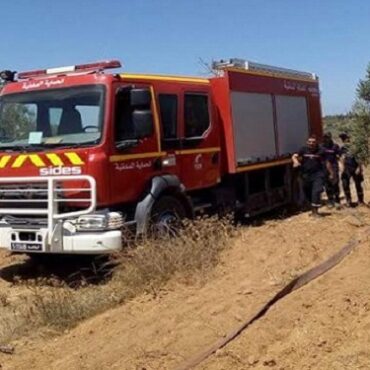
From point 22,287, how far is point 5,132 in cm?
212

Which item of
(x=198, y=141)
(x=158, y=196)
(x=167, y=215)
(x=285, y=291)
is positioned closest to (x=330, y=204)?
(x=198, y=141)

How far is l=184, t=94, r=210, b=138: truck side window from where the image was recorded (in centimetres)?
1014

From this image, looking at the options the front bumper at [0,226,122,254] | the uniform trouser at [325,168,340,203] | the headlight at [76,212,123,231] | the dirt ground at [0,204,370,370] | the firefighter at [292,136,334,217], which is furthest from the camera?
the uniform trouser at [325,168,340,203]

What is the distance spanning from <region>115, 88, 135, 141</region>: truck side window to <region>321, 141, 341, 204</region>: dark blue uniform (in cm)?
476

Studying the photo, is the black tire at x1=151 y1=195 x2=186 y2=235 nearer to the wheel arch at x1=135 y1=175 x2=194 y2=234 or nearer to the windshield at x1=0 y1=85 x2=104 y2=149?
the wheel arch at x1=135 y1=175 x2=194 y2=234

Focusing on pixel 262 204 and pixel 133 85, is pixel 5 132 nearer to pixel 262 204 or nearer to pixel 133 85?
pixel 133 85

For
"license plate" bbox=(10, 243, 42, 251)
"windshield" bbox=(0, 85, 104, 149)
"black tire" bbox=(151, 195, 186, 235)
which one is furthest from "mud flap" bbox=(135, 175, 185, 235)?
"license plate" bbox=(10, 243, 42, 251)

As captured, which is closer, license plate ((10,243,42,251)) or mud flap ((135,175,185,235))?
license plate ((10,243,42,251))

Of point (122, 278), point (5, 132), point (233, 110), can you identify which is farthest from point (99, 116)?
point (233, 110)

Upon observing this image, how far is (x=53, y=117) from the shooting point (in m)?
8.96

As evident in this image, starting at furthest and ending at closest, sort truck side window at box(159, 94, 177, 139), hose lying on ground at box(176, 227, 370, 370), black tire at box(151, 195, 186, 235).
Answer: truck side window at box(159, 94, 177, 139), black tire at box(151, 195, 186, 235), hose lying on ground at box(176, 227, 370, 370)

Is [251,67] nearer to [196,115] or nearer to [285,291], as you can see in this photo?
[196,115]

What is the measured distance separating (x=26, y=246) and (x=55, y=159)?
1.16 m

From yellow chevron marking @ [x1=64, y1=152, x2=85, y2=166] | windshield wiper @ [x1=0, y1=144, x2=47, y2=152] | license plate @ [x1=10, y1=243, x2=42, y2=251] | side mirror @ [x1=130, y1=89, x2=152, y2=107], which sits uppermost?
side mirror @ [x1=130, y1=89, x2=152, y2=107]
